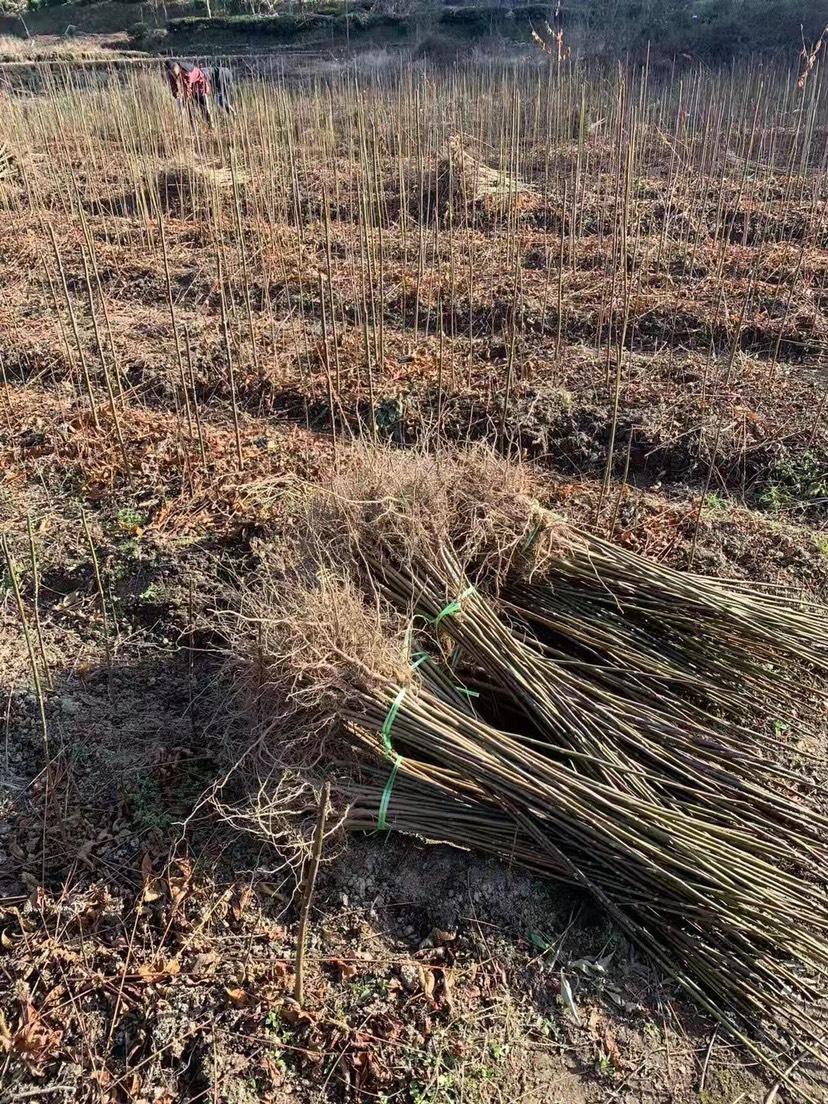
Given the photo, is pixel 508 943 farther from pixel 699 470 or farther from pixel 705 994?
pixel 699 470

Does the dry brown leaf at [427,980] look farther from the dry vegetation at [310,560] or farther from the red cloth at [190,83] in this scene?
the red cloth at [190,83]

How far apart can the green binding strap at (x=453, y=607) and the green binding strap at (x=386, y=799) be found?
1.38ft

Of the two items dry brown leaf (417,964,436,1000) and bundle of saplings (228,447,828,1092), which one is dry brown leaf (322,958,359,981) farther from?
bundle of saplings (228,447,828,1092)

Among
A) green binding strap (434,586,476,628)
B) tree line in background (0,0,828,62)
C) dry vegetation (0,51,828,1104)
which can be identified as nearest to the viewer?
dry vegetation (0,51,828,1104)

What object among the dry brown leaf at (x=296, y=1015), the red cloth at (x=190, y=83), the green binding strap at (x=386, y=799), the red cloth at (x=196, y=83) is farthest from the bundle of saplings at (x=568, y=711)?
the red cloth at (x=196, y=83)

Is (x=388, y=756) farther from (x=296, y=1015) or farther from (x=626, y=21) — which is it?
(x=626, y=21)

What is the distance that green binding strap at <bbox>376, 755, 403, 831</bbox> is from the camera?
188 cm

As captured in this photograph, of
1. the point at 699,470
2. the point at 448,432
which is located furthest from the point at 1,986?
the point at 699,470

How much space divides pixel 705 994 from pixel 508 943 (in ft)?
1.44

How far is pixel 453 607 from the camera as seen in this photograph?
2.15 metres

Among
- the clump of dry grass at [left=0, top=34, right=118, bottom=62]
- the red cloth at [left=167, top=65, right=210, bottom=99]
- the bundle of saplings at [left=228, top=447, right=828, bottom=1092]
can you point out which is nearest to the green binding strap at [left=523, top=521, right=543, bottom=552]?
the bundle of saplings at [left=228, top=447, right=828, bottom=1092]

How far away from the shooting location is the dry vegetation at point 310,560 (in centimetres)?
166

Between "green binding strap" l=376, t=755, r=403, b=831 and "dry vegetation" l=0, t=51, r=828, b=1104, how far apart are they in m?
0.10

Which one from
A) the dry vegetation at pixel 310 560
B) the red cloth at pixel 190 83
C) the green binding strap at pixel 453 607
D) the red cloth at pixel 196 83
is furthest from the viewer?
the red cloth at pixel 196 83
